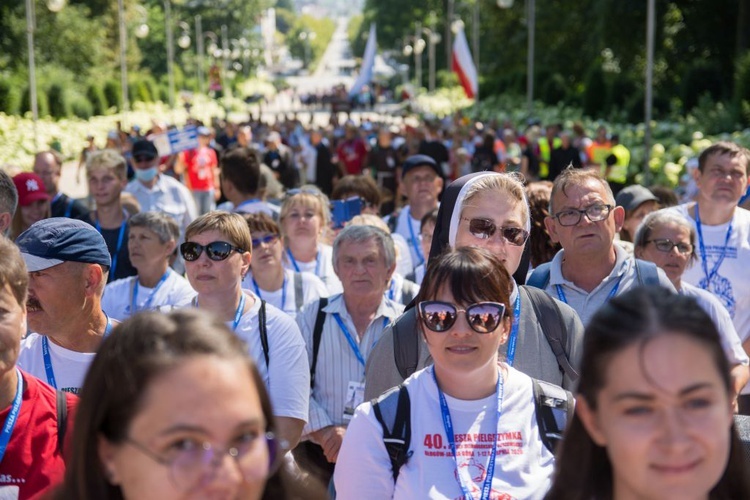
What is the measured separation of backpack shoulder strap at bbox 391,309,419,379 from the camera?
4043 mm

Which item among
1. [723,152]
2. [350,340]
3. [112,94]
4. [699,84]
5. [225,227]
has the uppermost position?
[112,94]

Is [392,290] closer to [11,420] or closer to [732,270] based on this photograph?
[732,270]

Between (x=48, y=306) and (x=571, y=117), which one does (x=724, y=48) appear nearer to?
(x=571, y=117)

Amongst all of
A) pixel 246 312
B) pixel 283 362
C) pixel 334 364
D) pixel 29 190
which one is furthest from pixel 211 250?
pixel 29 190

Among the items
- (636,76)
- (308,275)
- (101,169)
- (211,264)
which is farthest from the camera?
(636,76)

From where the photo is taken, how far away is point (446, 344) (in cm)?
346

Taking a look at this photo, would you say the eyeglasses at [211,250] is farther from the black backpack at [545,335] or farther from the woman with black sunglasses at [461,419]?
the woman with black sunglasses at [461,419]

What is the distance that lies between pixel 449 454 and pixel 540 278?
6.62ft

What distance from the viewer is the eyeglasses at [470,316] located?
346 cm

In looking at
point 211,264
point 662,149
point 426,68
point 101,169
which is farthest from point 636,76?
point 426,68

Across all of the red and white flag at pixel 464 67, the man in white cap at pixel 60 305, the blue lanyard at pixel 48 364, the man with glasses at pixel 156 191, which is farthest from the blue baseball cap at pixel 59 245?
the red and white flag at pixel 464 67

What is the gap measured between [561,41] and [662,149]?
106 feet

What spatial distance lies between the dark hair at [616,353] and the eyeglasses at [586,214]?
255 cm

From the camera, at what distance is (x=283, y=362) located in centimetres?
473
